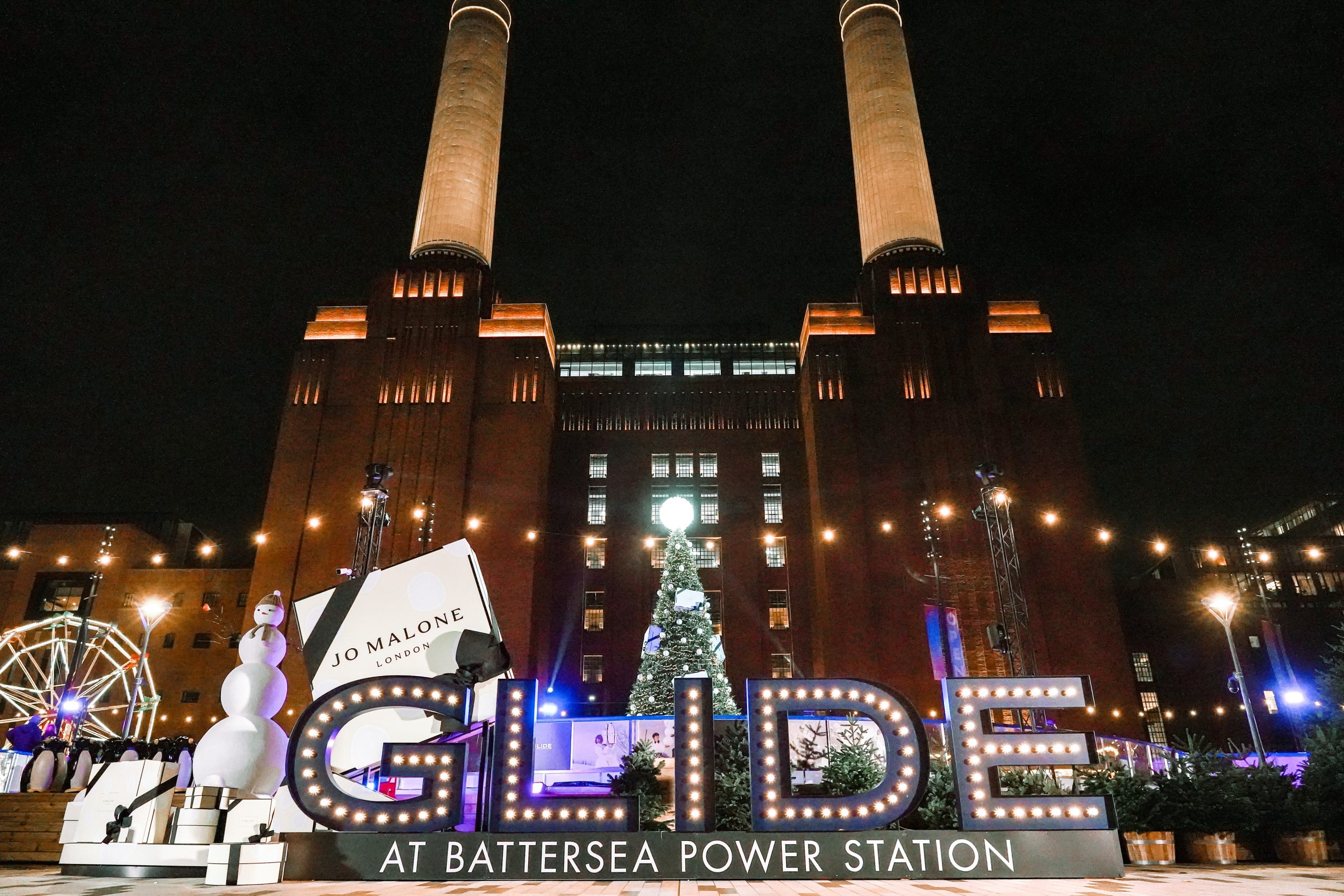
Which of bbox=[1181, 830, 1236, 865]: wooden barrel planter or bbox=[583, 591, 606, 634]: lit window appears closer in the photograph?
bbox=[1181, 830, 1236, 865]: wooden barrel planter

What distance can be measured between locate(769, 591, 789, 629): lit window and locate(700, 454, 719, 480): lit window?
24.4ft

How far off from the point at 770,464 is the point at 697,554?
22.4ft

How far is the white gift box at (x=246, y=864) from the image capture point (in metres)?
8.79

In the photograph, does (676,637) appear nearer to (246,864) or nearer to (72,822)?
(72,822)

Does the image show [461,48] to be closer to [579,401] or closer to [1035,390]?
[579,401]

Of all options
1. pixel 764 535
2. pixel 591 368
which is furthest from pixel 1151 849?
pixel 591 368

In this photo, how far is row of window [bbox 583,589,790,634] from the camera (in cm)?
4278

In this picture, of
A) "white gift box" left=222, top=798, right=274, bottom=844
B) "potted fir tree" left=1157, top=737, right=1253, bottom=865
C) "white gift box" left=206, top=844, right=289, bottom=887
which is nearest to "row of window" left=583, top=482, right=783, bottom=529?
"potted fir tree" left=1157, top=737, right=1253, bottom=865

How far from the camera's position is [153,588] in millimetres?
50219

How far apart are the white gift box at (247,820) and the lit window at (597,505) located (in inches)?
1387

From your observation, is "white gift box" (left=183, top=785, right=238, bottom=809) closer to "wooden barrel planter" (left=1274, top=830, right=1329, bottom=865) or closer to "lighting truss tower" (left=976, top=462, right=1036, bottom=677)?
"wooden barrel planter" (left=1274, top=830, right=1329, bottom=865)

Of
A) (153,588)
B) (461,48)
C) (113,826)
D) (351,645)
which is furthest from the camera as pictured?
(461,48)

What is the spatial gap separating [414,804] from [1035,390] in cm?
4049

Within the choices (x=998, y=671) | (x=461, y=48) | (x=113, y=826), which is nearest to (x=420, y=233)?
(x=461, y=48)
